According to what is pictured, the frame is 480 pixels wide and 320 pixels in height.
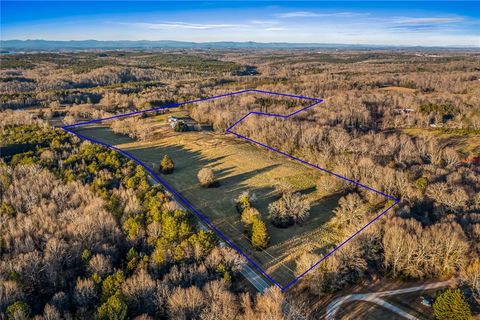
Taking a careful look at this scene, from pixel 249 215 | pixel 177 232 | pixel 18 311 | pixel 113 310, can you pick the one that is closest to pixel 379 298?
pixel 249 215

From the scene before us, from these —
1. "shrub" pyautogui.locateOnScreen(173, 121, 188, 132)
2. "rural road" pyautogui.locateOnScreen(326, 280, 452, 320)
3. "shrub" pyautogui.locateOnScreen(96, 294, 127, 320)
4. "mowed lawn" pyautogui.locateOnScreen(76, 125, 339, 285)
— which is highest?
"shrub" pyautogui.locateOnScreen(173, 121, 188, 132)

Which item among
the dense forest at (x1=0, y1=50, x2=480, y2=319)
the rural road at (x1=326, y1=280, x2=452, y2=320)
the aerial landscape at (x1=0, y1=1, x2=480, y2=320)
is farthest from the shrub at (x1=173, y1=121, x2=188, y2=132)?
the rural road at (x1=326, y1=280, x2=452, y2=320)

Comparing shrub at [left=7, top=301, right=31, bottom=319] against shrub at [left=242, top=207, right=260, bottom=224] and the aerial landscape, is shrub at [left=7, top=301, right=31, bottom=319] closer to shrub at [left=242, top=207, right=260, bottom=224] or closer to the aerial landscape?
the aerial landscape

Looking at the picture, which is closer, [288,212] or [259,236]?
[259,236]

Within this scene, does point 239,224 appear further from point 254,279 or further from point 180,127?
point 180,127

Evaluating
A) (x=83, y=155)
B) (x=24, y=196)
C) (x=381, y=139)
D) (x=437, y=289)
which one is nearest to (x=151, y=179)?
(x=83, y=155)

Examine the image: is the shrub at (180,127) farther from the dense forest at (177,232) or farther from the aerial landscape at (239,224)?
the dense forest at (177,232)
